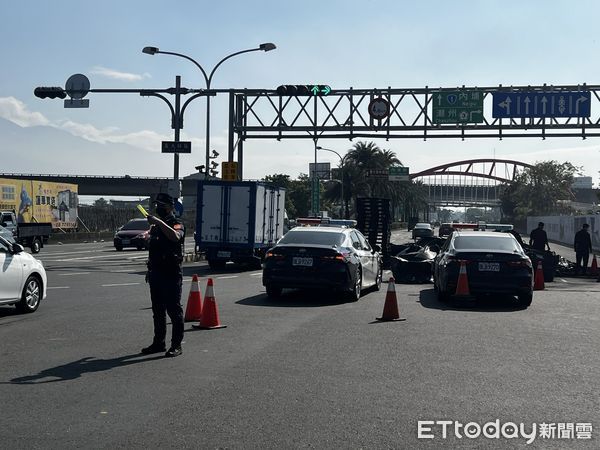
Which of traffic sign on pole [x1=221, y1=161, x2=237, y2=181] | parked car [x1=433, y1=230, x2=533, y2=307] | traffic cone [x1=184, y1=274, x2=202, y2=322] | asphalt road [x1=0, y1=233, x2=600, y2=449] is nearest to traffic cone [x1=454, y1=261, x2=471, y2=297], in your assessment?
parked car [x1=433, y1=230, x2=533, y2=307]

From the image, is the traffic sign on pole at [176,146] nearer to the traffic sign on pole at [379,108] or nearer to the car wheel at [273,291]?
the traffic sign on pole at [379,108]

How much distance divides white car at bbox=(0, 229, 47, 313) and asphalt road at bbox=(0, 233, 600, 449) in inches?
11.3

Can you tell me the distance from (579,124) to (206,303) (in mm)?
26633

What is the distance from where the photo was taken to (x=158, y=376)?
800cm

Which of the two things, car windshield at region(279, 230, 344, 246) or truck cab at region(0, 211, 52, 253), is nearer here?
car windshield at region(279, 230, 344, 246)

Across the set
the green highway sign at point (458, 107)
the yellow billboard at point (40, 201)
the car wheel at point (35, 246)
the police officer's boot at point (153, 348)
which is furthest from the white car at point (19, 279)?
the yellow billboard at point (40, 201)

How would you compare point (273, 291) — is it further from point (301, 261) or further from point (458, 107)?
point (458, 107)

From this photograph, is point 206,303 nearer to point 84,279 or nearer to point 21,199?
point 84,279

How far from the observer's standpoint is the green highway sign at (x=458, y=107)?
34875 mm

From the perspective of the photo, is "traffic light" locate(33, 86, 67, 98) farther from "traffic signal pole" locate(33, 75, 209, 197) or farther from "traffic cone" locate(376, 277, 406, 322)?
"traffic cone" locate(376, 277, 406, 322)

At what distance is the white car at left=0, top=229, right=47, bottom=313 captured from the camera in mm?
12773

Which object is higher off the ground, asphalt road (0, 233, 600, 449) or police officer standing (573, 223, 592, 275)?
police officer standing (573, 223, 592, 275)

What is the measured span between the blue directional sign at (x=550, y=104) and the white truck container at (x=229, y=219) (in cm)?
1376

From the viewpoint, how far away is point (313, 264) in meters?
15.4
